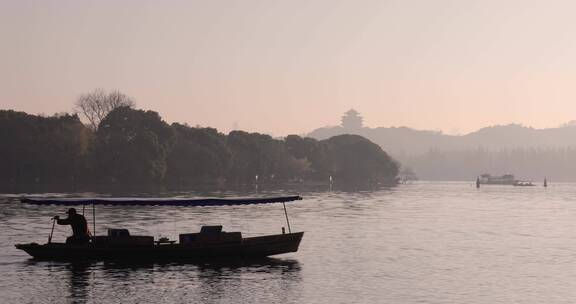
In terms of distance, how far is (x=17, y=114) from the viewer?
156750mm

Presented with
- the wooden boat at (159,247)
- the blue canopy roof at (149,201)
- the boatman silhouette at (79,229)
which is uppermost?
the blue canopy roof at (149,201)

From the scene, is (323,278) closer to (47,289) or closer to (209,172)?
(47,289)

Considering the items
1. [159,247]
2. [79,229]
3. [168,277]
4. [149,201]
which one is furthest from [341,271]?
[79,229]

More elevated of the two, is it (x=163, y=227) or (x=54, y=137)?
(x=54, y=137)

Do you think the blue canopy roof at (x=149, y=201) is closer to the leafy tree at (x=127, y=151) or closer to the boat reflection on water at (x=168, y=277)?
the boat reflection on water at (x=168, y=277)

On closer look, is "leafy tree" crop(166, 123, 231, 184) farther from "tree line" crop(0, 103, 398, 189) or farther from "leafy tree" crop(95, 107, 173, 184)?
"leafy tree" crop(95, 107, 173, 184)

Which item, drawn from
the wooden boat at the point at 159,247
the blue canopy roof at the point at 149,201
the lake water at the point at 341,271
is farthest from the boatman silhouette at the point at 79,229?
the blue canopy roof at the point at 149,201

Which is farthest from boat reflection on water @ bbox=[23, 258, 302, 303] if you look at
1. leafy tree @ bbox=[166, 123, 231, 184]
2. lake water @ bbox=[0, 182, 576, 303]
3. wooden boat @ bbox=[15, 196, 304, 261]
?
leafy tree @ bbox=[166, 123, 231, 184]

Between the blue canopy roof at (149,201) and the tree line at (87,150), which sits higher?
the tree line at (87,150)

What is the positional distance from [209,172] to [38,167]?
46.5 m

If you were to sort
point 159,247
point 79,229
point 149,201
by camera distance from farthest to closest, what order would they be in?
1. point 149,201
2. point 79,229
3. point 159,247

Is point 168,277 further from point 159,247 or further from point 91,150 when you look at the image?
point 91,150

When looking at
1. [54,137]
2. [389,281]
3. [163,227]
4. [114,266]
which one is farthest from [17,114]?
[389,281]

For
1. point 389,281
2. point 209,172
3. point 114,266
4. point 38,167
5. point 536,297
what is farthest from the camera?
point 209,172
